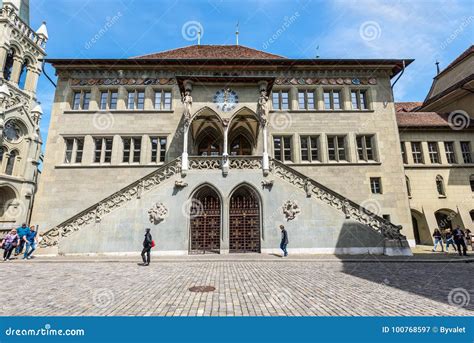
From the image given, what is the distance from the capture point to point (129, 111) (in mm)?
19484

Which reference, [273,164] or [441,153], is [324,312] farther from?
[441,153]

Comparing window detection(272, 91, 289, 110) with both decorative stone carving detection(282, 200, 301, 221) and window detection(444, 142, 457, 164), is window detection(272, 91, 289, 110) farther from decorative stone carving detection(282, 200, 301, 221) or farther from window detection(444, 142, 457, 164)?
window detection(444, 142, 457, 164)

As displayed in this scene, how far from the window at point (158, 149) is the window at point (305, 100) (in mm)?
11244

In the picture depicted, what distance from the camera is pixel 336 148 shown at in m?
19.3

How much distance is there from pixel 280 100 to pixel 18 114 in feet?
124

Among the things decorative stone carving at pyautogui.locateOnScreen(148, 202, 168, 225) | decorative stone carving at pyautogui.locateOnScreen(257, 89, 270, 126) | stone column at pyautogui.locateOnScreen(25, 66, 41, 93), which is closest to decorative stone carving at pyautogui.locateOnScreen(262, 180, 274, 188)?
decorative stone carving at pyautogui.locateOnScreen(257, 89, 270, 126)

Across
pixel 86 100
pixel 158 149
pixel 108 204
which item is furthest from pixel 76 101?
pixel 108 204

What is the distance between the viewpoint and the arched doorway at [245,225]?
15.0 m

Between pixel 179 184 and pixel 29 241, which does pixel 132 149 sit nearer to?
pixel 179 184

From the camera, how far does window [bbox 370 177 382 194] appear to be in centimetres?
1872

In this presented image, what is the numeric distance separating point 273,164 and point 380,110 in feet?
36.7

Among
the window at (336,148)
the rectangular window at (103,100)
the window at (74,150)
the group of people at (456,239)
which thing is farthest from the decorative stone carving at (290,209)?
the rectangular window at (103,100)

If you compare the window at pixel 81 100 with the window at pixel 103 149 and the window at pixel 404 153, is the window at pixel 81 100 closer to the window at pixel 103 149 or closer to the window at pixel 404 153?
the window at pixel 103 149

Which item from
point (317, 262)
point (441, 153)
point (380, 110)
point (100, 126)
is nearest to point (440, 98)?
point (441, 153)
